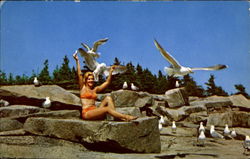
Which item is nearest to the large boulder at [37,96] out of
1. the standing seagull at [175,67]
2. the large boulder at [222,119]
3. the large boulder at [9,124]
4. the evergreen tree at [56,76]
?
the large boulder at [9,124]

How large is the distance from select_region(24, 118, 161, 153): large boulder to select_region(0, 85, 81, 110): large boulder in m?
5.55

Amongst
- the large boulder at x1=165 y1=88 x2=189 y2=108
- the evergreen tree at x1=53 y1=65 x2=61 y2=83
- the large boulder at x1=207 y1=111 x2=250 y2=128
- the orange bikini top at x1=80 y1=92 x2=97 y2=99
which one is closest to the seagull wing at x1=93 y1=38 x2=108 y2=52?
the large boulder at x1=165 y1=88 x2=189 y2=108

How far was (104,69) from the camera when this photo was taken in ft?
A: 43.2

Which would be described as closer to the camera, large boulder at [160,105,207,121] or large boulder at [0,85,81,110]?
large boulder at [0,85,81,110]

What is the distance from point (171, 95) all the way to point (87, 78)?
1137 cm

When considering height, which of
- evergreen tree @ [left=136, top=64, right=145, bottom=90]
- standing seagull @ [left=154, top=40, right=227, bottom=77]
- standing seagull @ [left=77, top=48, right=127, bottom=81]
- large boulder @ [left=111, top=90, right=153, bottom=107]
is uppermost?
evergreen tree @ [left=136, top=64, right=145, bottom=90]

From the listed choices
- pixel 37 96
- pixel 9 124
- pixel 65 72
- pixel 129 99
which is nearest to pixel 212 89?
pixel 65 72

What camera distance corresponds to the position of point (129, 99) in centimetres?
1521

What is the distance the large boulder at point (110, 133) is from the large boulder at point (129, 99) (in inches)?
301

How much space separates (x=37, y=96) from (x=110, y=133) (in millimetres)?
7398

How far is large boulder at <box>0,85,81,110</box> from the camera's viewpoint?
41.3ft

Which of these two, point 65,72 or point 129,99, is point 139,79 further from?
point 129,99

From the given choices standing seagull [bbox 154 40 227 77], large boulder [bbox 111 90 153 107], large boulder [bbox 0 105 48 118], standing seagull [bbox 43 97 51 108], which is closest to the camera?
standing seagull [bbox 154 40 227 77]

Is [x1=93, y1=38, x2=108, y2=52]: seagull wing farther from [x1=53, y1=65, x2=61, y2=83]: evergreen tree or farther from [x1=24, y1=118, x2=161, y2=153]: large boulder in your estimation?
[x1=53, y1=65, x2=61, y2=83]: evergreen tree
